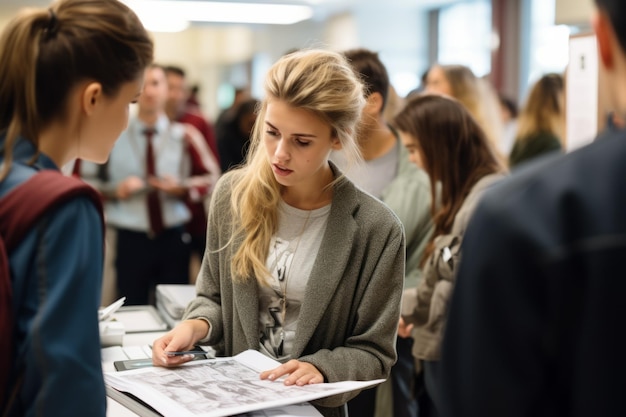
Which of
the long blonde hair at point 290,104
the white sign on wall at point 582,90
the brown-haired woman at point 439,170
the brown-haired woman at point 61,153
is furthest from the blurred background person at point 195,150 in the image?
the brown-haired woman at point 61,153

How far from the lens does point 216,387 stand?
4.41 ft

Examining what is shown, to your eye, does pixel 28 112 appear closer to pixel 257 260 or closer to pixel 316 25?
pixel 257 260

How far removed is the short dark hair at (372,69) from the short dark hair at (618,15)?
185 cm

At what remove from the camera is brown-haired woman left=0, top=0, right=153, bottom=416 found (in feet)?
3.08

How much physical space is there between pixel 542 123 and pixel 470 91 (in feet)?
2.51

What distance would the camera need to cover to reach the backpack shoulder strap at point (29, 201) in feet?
3.11

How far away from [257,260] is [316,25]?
364 inches

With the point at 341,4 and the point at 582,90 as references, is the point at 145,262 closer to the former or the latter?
the point at 582,90

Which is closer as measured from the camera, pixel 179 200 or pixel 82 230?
pixel 82 230

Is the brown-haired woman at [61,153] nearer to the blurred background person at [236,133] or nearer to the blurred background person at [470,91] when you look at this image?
the blurred background person at [470,91]

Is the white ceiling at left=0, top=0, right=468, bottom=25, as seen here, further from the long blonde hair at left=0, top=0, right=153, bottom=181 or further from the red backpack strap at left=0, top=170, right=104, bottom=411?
the red backpack strap at left=0, top=170, right=104, bottom=411

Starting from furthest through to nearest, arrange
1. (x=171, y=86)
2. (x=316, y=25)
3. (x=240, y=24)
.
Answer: (x=316, y=25)
(x=240, y=24)
(x=171, y=86)

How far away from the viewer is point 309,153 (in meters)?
1.59

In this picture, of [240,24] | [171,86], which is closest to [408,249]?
[171,86]
